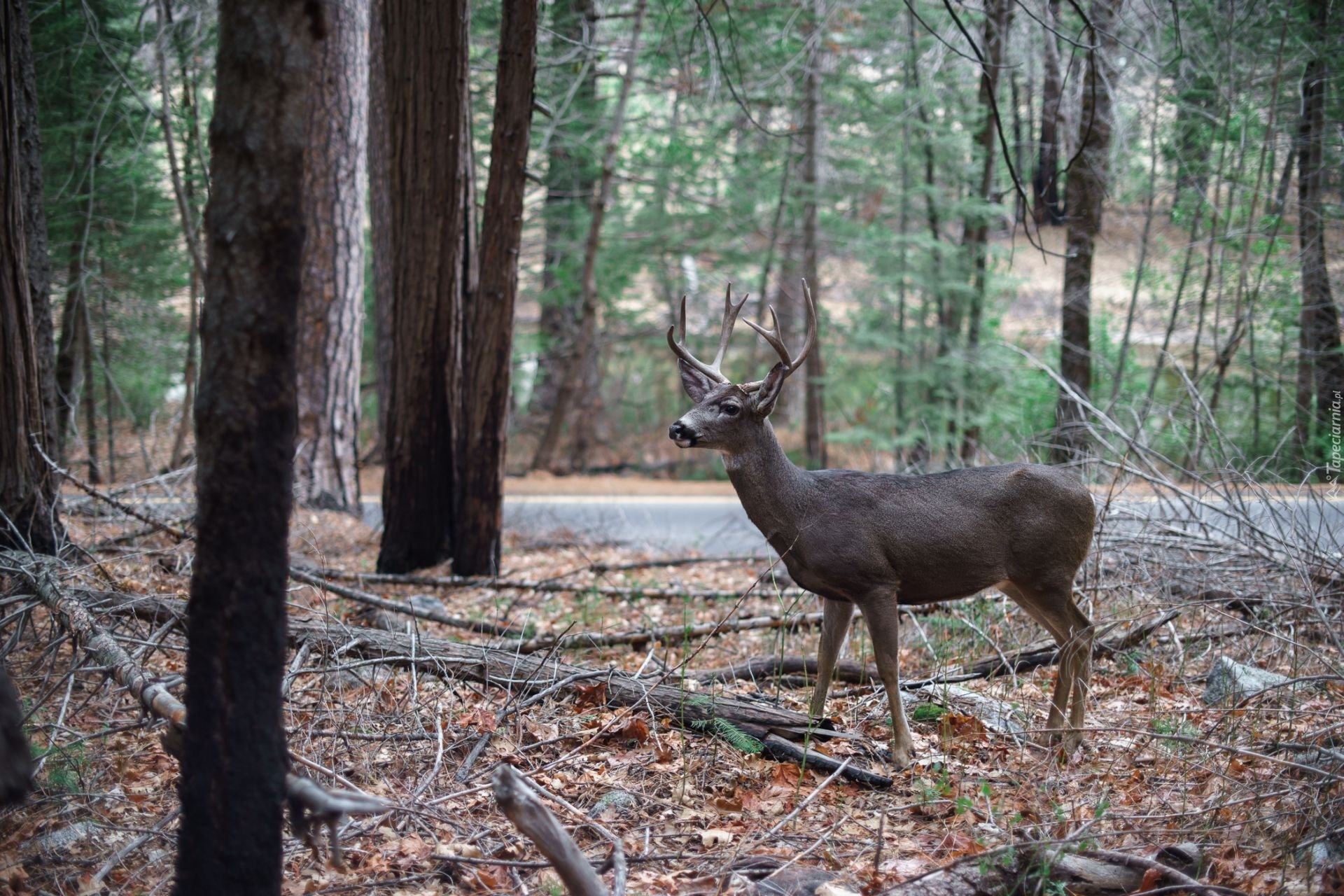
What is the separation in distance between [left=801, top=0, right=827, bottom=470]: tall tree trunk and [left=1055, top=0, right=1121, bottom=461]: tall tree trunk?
4.39 metres

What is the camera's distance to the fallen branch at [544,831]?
3162mm

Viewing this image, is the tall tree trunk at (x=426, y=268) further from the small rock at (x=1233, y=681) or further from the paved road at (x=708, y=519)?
the small rock at (x=1233, y=681)

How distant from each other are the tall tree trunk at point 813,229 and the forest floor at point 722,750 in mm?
10274

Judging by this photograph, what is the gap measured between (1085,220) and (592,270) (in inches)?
301

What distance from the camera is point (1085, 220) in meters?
12.1

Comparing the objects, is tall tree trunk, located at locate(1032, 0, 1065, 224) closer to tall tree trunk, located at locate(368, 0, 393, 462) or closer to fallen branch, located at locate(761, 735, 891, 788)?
tall tree trunk, located at locate(368, 0, 393, 462)

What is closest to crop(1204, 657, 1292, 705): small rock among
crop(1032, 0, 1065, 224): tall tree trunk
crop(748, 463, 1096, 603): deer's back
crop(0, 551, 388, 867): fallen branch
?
crop(748, 463, 1096, 603): deer's back

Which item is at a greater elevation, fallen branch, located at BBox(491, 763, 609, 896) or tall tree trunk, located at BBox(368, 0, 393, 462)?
tall tree trunk, located at BBox(368, 0, 393, 462)

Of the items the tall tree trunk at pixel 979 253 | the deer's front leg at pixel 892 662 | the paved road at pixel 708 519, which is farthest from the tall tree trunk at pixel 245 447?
the tall tree trunk at pixel 979 253

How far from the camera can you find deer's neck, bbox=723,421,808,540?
5059mm

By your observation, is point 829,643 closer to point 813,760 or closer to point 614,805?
point 813,760

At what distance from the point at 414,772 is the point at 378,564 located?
15.8ft

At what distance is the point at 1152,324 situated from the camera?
19938 mm

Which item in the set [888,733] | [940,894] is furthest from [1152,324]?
[940,894]
